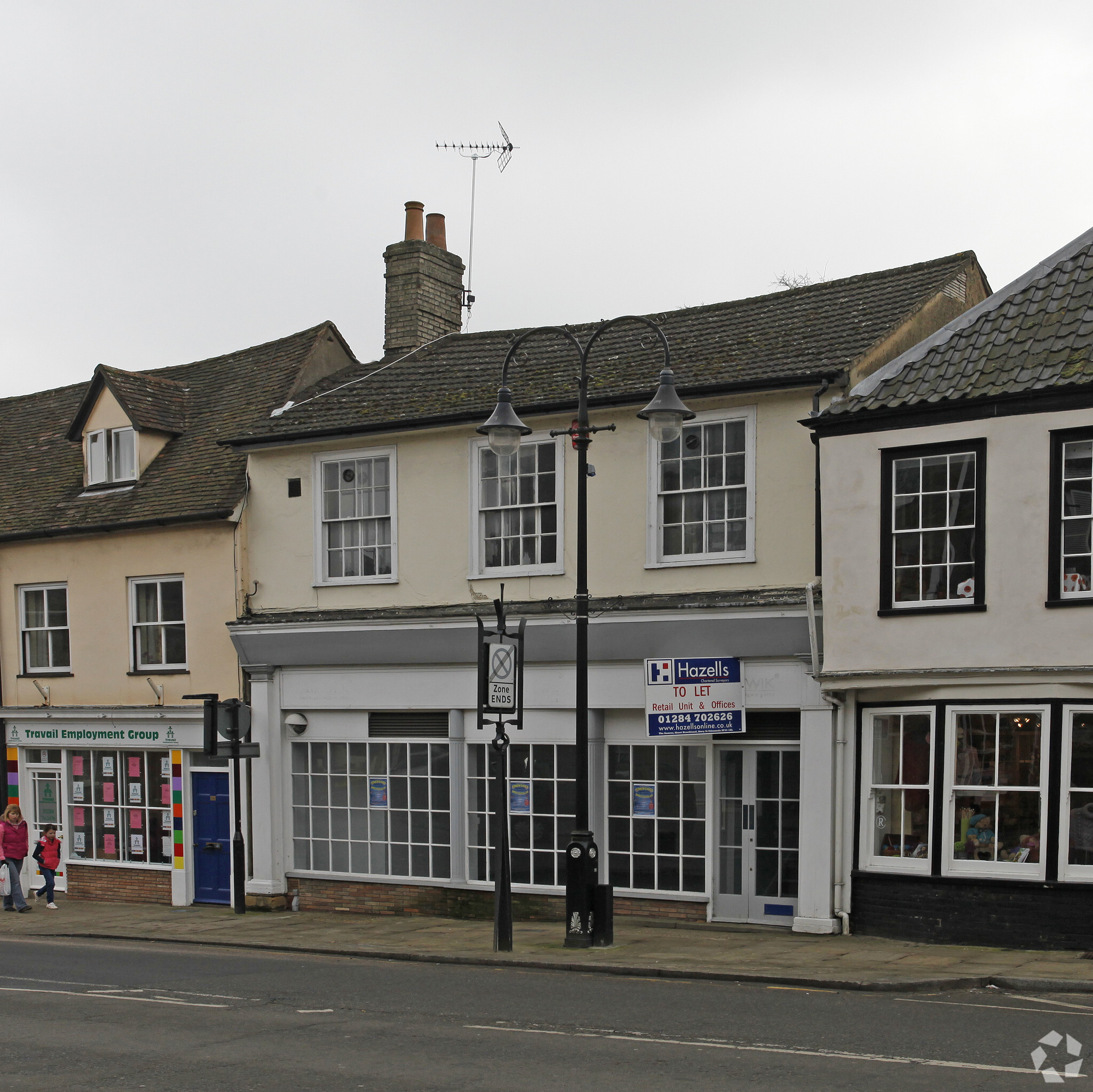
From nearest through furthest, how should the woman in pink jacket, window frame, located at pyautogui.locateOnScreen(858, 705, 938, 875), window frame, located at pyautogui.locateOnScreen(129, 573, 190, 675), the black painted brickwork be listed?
the black painted brickwork → window frame, located at pyautogui.locateOnScreen(858, 705, 938, 875) → the woman in pink jacket → window frame, located at pyautogui.locateOnScreen(129, 573, 190, 675)

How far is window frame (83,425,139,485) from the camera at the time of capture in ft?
76.0

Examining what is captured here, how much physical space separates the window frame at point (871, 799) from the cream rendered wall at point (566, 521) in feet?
6.06

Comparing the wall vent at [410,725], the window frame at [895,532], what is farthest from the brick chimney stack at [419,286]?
the window frame at [895,532]

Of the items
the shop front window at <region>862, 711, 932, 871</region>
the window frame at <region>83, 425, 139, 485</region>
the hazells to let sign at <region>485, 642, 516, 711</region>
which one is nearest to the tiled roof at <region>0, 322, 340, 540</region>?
the window frame at <region>83, 425, 139, 485</region>

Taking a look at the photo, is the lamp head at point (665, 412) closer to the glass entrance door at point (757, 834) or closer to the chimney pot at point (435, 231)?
the glass entrance door at point (757, 834)

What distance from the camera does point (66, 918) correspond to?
808 inches

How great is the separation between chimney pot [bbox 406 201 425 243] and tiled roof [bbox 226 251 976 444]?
2760mm

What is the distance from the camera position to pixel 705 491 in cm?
1736

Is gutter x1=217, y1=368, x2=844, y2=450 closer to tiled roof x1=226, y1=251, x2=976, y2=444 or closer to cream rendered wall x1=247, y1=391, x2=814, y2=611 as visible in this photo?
tiled roof x1=226, y1=251, x2=976, y2=444

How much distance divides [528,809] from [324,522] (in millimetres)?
5003

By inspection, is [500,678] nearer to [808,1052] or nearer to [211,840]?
[808,1052]

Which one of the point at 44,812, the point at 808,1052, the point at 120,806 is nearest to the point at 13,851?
the point at 120,806

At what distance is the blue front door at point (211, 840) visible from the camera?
2116 centimetres

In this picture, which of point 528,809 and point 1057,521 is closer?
point 1057,521
